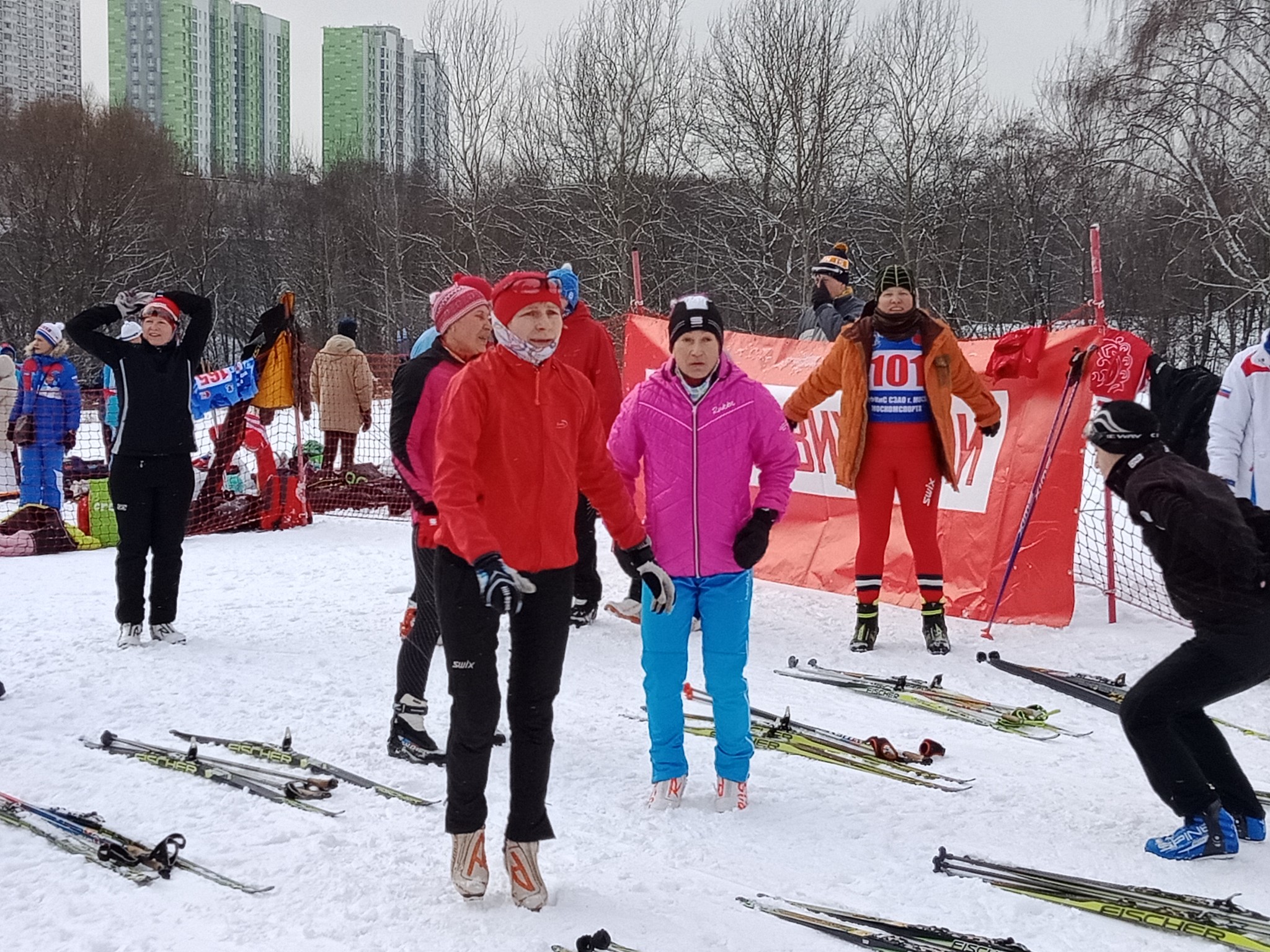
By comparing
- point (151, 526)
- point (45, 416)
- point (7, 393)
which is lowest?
point (151, 526)

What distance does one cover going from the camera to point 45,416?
1012cm

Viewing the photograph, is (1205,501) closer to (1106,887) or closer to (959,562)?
(1106,887)

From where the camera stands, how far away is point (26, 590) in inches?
299

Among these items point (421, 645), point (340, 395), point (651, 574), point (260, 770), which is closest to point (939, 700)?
point (651, 574)

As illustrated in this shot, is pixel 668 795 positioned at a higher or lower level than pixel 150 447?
lower

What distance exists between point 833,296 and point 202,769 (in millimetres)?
4972

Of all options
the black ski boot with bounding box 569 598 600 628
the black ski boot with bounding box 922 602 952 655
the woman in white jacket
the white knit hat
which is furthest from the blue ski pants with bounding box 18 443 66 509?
the woman in white jacket

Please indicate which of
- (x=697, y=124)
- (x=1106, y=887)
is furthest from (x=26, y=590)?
(x=697, y=124)

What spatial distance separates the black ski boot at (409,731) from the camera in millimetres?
4297

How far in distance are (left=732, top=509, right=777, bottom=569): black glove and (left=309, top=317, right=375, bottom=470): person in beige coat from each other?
28.7ft

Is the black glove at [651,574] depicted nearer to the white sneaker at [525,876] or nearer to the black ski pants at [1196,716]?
the white sneaker at [525,876]

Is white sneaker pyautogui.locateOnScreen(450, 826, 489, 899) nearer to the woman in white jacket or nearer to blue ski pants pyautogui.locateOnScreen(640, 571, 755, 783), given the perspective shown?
blue ski pants pyautogui.locateOnScreen(640, 571, 755, 783)

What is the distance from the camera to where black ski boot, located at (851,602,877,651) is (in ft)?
19.8

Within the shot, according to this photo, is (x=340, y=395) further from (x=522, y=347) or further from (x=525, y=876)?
(x=525, y=876)
